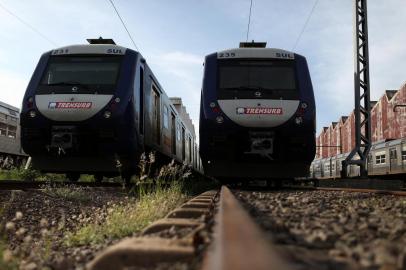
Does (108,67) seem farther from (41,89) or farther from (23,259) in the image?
(23,259)

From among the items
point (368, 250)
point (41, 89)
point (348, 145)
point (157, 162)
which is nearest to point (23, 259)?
point (368, 250)

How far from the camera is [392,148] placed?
20531 mm

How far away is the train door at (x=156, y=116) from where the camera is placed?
11828 millimetres

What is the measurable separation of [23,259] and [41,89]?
23.7 feet

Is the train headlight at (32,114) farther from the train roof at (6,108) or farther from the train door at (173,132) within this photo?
the train roof at (6,108)

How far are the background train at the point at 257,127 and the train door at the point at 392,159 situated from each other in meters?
12.0

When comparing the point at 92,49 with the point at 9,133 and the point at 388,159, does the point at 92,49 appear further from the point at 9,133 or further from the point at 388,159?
the point at 388,159

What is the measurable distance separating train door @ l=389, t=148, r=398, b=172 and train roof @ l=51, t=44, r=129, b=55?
13978mm

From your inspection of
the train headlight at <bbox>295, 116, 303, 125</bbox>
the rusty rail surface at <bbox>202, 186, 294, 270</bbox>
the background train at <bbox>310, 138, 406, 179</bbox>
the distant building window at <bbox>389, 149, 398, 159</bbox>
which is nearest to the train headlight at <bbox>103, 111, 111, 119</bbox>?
the train headlight at <bbox>295, 116, 303, 125</bbox>

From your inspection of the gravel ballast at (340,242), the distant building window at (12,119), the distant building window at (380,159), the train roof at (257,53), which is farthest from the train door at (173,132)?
the gravel ballast at (340,242)

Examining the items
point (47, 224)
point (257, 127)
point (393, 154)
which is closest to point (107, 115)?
point (257, 127)

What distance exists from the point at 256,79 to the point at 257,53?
0.60 meters

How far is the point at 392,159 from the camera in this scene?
20.4 metres

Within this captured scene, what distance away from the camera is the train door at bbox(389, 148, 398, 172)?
65.4 ft
